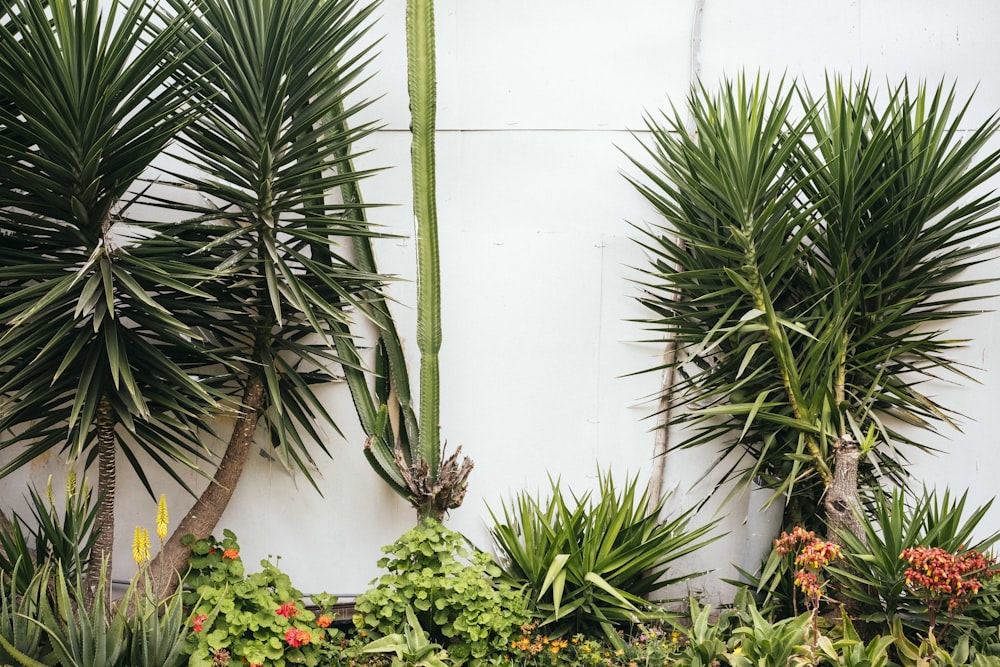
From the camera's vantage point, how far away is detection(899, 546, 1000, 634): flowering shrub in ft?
9.80

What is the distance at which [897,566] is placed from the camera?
3.28 m

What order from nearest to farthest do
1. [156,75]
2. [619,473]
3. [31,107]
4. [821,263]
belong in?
1. [31,107]
2. [156,75]
3. [821,263]
4. [619,473]

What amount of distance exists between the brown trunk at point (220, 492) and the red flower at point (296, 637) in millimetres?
746

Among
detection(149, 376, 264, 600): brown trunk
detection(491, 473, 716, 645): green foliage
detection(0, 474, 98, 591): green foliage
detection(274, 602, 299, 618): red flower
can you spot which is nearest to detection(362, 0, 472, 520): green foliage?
detection(491, 473, 716, 645): green foliage

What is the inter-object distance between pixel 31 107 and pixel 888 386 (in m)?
3.90

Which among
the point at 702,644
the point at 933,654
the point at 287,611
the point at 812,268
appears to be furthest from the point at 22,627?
the point at 812,268

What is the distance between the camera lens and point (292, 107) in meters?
3.78

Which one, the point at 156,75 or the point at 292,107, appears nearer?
the point at 156,75

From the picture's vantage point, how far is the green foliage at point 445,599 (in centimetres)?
355

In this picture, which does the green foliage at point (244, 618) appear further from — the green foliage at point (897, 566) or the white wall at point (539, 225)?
the green foliage at point (897, 566)

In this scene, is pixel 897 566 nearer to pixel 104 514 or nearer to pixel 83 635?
pixel 83 635

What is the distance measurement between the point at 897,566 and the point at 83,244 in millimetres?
3585

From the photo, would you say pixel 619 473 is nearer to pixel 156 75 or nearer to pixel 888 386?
pixel 888 386

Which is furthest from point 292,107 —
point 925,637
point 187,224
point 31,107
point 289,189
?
point 925,637
